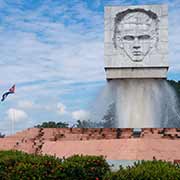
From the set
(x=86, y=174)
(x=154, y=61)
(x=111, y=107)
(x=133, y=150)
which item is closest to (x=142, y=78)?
(x=154, y=61)

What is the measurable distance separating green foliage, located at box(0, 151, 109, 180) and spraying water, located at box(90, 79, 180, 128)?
46.3 feet

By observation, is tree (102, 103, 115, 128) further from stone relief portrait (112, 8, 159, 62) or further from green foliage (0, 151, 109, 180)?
green foliage (0, 151, 109, 180)

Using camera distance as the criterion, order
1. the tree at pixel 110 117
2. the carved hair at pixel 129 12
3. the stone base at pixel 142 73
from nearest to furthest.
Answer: the stone base at pixel 142 73, the carved hair at pixel 129 12, the tree at pixel 110 117

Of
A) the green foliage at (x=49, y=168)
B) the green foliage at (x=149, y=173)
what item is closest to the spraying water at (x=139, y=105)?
the green foliage at (x=49, y=168)

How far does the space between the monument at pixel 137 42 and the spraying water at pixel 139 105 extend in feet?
2.19

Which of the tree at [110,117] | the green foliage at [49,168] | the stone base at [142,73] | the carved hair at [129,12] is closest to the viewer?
the green foliage at [49,168]

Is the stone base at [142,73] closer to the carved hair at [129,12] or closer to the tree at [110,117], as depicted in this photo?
the carved hair at [129,12]

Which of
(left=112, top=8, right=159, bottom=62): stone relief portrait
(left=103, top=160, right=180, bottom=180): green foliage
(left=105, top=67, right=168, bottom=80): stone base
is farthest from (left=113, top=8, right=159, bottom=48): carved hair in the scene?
(left=103, top=160, right=180, bottom=180): green foliage

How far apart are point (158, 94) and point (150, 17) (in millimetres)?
3922

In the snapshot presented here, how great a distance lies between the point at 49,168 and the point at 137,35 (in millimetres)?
14904

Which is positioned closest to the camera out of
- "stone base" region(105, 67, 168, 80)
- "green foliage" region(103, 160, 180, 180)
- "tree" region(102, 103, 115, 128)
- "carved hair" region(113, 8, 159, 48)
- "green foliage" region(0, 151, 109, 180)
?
"green foliage" region(103, 160, 180, 180)

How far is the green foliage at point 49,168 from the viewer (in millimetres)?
7758

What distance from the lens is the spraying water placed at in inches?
889

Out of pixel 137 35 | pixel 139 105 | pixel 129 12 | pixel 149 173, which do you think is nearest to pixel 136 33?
pixel 137 35
